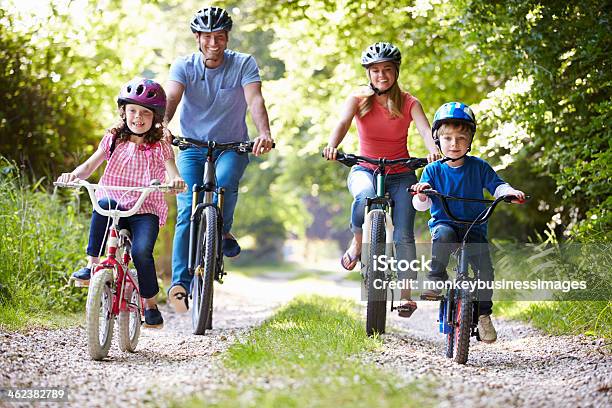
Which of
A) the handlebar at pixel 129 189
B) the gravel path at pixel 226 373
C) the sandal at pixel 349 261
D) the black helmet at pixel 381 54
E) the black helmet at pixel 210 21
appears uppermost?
the black helmet at pixel 210 21

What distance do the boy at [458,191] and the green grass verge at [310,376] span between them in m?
0.77

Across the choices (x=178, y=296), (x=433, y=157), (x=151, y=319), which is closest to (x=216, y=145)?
(x=178, y=296)

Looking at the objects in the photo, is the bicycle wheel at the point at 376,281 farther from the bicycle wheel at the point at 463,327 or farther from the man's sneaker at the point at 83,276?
the man's sneaker at the point at 83,276

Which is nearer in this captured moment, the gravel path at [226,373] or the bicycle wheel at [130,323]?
the gravel path at [226,373]

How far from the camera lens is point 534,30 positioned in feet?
28.5

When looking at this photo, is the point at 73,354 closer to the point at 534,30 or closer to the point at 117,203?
the point at 117,203

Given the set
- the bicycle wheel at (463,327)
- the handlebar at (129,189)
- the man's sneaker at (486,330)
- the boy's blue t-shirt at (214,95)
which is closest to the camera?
the bicycle wheel at (463,327)

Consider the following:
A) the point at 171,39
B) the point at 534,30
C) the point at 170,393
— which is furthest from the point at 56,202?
the point at 171,39

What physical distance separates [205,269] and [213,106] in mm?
1437

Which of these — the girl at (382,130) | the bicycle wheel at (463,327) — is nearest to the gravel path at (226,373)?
the bicycle wheel at (463,327)

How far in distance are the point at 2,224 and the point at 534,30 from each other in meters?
5.40

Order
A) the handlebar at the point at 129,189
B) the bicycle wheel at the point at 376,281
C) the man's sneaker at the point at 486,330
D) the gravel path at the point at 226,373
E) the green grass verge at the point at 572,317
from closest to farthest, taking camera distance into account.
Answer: the gravel path at the point at 226,373, the handlebar at the point at 129,189, the man's sneaker at the point at 486,330, the bicycle wheel at the point at 376,281, the green grass verge at the point at 572,317

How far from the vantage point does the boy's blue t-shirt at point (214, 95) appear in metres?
7.29

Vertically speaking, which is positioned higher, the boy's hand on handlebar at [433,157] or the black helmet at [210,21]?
the black helmet at [210,21]
